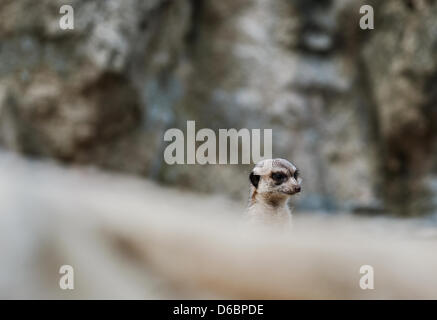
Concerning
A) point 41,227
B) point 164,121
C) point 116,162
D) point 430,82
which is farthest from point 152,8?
point 41,227

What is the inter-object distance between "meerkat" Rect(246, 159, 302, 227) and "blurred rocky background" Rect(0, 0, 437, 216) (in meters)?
2.06

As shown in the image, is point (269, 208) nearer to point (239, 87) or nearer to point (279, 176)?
point (279, 176)

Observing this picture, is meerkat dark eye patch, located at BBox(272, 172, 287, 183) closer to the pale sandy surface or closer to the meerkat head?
the meerkat head

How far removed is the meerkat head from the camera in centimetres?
194

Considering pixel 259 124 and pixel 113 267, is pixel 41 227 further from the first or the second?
pixel 259 124

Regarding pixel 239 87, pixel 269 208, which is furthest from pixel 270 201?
pixel 239 87

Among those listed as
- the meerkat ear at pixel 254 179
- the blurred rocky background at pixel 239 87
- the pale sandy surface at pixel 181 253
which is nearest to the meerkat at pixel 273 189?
the meerkat ear at pixel 254 179

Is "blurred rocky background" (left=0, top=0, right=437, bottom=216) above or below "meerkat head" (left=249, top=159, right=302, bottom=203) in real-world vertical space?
above

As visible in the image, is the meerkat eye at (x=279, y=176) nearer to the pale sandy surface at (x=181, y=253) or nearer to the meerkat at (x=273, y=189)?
the meerkat at (x=273, y=189)

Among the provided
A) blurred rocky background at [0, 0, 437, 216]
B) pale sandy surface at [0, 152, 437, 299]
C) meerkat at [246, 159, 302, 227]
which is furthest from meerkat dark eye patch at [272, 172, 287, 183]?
blurred rocky background at [0, 0, 437, 216]

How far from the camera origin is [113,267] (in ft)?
2.13

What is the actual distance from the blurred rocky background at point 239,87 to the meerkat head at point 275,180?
206cm

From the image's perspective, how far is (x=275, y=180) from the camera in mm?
1955

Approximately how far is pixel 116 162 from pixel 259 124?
4.22 ft
